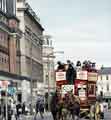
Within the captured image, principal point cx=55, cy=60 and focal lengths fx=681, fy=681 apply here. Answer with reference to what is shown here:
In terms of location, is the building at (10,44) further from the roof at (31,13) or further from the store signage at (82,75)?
the store signage at (82,75)

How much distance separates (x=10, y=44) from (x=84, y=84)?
2651 inches

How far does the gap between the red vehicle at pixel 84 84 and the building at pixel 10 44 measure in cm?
5603

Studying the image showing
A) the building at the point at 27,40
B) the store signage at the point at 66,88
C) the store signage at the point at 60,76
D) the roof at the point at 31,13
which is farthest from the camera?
the roof at the point at 31,13

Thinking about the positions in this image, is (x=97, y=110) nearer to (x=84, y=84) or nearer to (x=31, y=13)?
(x=84, y=84)

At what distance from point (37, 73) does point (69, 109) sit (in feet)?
349

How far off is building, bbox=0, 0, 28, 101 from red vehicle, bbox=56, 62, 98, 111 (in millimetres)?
56028

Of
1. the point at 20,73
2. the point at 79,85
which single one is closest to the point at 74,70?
the point at 79,85

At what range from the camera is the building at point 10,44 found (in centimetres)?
9706

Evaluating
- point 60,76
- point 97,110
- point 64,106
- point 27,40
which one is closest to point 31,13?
point 27,40

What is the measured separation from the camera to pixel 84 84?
1451 inches

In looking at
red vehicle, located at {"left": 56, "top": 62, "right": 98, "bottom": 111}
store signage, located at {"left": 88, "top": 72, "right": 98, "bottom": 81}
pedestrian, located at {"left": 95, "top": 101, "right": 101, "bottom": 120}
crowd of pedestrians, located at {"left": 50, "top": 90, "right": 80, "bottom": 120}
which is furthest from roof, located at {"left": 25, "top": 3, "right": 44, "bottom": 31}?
crowd of pedestrians, located at {"left": 50, "top": 90, "right": 80, "bottom": 120}

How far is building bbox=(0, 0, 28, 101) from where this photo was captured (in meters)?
97.1

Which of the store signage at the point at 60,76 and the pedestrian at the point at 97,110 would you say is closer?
the pedestrian at the point at 97,110

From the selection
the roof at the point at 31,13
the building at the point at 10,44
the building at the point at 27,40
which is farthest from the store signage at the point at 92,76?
the roof at the point at 31,13
